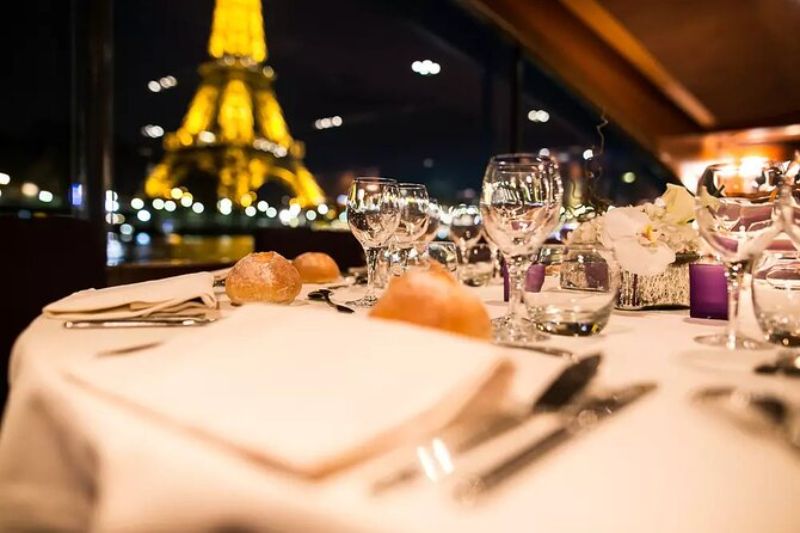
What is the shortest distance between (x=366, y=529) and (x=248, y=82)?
40.5 feet

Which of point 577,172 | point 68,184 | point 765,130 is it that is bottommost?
point 577,172

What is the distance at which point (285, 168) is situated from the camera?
40.2 feet

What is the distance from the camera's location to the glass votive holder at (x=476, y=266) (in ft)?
4.83

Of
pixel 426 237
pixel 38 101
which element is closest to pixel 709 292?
pixel 426 237

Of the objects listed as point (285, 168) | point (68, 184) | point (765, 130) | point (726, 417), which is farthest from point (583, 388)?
point (285, 168)

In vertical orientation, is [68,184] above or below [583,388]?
above

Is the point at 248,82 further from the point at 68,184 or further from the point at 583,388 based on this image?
the point at 583,388

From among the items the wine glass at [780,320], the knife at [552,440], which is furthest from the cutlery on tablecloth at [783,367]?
the knife at [552,440]

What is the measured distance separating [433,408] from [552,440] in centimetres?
7

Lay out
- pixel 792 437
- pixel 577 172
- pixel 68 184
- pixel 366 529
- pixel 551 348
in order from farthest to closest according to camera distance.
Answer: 1. pixel 68 184
2. pixel 577 172
3. pixel 551 348
4. pixel 792 437
5. pixel 366 529

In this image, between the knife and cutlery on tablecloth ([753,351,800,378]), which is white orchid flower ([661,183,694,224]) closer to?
cutlery on tablecloth ([753,351,800,378])

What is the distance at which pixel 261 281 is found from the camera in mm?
921

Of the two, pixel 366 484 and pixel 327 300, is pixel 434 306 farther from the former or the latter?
pixel 327 300

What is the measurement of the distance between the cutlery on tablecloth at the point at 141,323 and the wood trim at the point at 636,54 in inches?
216
